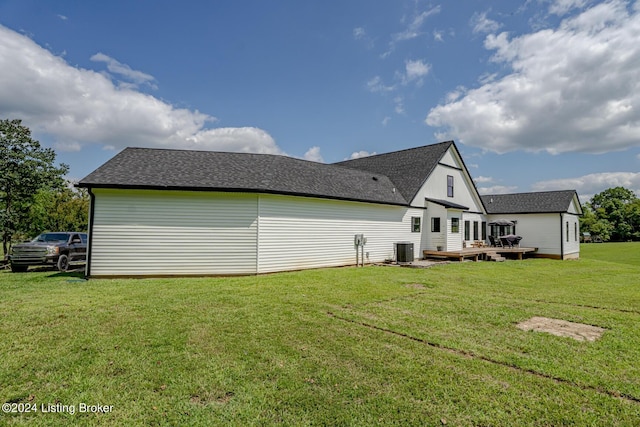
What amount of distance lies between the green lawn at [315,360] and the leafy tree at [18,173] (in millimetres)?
20855

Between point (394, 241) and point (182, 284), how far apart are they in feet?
37.1

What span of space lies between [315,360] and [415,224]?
15.4 meters

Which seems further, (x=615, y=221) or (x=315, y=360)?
(x=615, y=221)

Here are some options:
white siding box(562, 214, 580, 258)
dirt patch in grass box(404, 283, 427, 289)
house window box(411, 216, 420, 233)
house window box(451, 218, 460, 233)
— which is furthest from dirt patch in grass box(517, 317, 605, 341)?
white siding box(562, 214, 580, 258)

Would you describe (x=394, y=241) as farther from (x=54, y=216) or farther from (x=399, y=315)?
(x=54, y=216)

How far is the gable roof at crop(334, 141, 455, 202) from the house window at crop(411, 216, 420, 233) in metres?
1.35

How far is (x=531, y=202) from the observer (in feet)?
78.8

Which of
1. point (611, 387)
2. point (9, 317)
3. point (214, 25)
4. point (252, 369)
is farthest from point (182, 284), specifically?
point (214, 25)

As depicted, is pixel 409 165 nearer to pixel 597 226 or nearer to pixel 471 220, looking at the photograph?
pixel 471 220

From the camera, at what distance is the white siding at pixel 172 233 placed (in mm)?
10641

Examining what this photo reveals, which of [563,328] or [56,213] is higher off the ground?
[56,213]

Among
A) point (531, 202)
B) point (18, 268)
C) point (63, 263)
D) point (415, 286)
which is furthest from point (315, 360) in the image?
point (531, 202)

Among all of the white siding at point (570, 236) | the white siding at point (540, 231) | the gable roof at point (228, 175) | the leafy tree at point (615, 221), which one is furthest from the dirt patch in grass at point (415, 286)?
the leafy tree at point (615, 221)

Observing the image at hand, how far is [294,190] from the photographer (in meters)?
12.6
